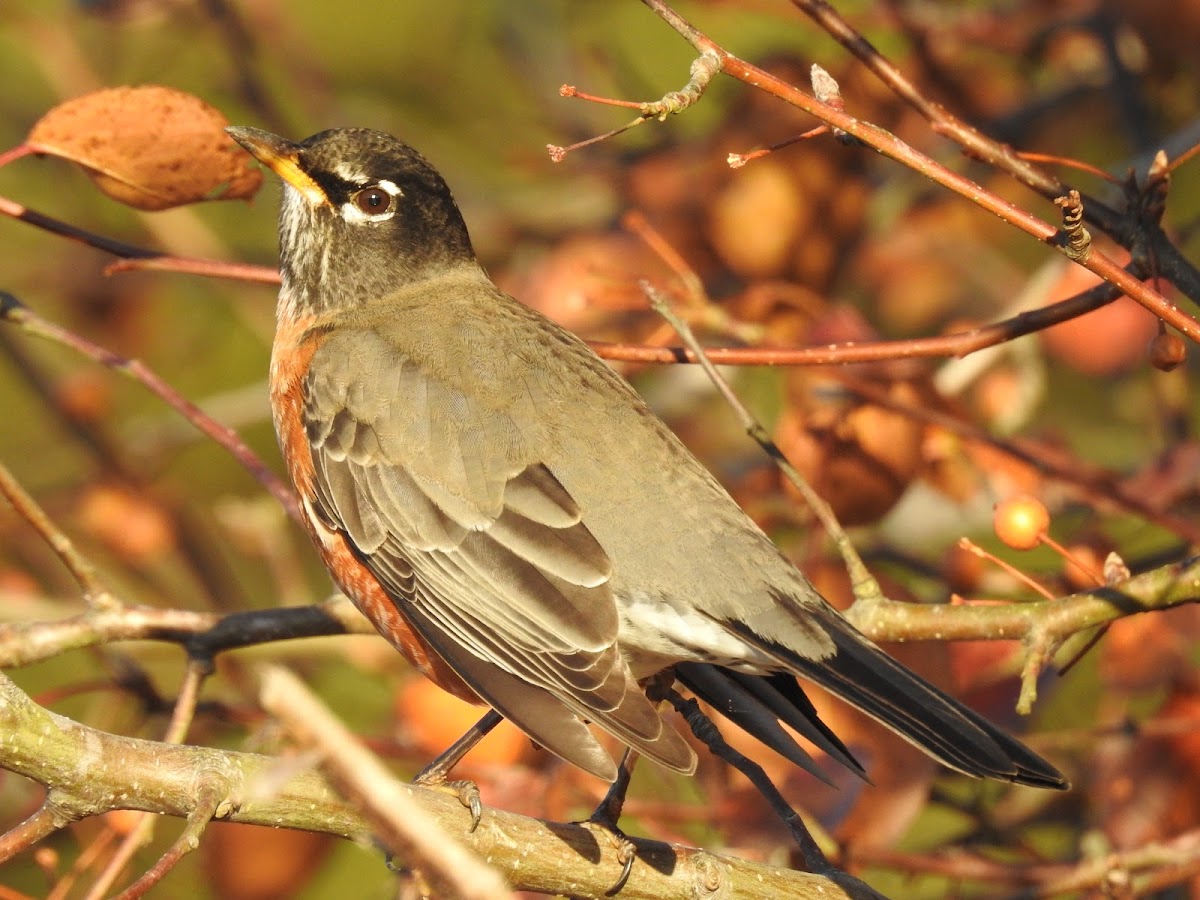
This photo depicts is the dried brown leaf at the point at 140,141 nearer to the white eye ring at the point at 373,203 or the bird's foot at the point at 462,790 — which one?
the white eye ring at the point at 373,203

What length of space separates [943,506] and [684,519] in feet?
5.72

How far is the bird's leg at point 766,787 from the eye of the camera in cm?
257

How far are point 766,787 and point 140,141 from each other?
1.60 m

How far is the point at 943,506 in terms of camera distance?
4.59 metres

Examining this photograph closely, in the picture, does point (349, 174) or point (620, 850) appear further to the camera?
point (349, 174)

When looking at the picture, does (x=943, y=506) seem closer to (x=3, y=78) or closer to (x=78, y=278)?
(x=78, y=278)

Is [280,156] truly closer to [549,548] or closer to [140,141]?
[140,141]

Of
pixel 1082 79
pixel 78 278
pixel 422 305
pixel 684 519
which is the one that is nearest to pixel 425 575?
pixel 684 519

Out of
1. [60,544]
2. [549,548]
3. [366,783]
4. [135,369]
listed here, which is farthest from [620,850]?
[135,369]

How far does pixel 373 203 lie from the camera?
3.81 meters

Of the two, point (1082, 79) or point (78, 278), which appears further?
point (78, 278)

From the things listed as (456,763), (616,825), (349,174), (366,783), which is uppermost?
(349,174)

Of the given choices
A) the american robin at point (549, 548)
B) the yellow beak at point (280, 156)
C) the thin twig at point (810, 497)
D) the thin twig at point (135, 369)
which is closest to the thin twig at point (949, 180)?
the thin twig at point (810, 497)

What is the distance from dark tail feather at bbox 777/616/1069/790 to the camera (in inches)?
96.8
